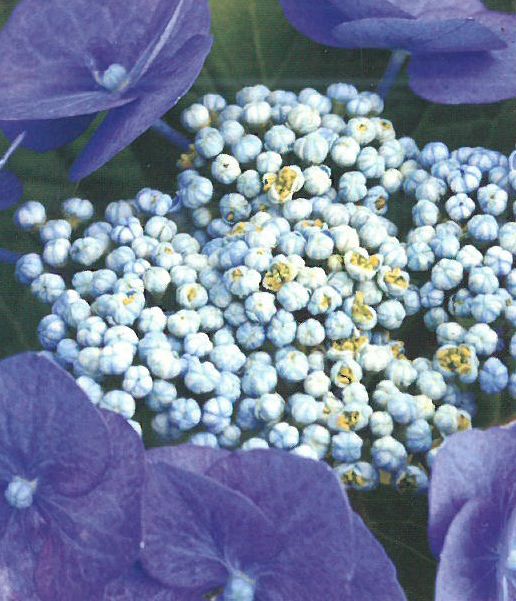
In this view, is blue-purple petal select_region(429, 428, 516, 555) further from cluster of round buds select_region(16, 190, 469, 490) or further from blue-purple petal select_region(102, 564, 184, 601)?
blue-purple petal select_region(102, 564, 184, 601)

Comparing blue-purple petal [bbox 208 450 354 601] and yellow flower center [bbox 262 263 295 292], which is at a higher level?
yellow flower center [bbox 262 263 295 292]

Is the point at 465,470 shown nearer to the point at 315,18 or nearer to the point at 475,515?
the point at 475,515

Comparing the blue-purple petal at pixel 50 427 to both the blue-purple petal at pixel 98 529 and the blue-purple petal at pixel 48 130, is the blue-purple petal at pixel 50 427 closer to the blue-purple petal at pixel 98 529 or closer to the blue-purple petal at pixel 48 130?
the blue-purple petal at pixel 98 529

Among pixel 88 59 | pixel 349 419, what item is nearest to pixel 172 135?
pixel 88 59

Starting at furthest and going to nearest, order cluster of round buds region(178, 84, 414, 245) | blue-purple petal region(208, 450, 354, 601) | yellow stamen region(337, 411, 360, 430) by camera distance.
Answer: cluster of round buds region(178, 84, 414, 245), yellow stamen region(337, 411, 360, 430), blue-purple petal region(208, 450, 354, 601)

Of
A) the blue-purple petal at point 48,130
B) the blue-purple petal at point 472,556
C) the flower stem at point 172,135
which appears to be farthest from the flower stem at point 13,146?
the blue-purple petal at point 472,556

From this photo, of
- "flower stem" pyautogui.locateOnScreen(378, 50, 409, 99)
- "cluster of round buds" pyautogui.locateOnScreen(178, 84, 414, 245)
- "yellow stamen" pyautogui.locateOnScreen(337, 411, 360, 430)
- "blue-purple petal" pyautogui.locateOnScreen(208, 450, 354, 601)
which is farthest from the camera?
"flower stem" pyautogui.locateOnScreen(378, 50, 409, 99)

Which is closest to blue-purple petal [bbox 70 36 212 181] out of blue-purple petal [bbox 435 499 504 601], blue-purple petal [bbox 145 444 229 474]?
blue-purple petal [bbox 145 444 229 474]
